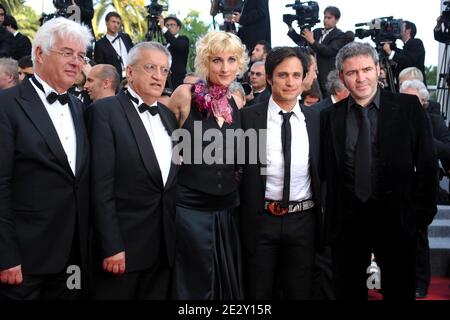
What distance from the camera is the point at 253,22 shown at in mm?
7898

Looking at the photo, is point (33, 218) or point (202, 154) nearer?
point (33, 218)

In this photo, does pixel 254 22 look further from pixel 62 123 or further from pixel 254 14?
pixel 62 123

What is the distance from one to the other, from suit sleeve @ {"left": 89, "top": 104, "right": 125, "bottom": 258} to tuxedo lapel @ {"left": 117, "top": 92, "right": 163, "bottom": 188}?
5.3 inches

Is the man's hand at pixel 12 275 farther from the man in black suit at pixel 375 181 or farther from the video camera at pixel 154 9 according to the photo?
the video camera at pixel 154 9

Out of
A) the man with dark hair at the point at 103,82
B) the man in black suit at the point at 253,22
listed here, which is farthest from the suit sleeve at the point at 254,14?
the man with dark hair at the point at 103,82

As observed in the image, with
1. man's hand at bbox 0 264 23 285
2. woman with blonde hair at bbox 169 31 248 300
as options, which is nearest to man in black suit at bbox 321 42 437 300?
woman with blonde hair at bbox 169 31 248 300

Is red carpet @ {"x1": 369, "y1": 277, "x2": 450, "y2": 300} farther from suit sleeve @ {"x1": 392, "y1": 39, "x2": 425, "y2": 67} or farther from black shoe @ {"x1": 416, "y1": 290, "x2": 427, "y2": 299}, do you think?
suit sleeve @ {"x1": 392, "y1": 39, "x2": 425, "y2": 67}

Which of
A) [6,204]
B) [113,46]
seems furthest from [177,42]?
[6,204]

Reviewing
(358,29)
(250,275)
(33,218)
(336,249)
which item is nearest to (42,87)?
(33,218)

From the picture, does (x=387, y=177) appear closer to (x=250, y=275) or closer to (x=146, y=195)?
(x=250, y=275)

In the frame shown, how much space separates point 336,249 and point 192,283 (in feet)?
Answer: 2.54

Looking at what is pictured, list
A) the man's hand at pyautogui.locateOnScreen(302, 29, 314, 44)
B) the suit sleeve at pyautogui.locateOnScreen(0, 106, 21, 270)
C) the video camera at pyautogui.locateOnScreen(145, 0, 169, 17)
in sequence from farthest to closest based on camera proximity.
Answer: the video camera at pyautogui.locateOnScreen(145, 0, 169, 17)
the man's hand at pyautogui.locateOnScreen(302, 29, 314, 44)
the suit sleeve at pyautogui.locateOnScreen(0, 106, 21, 270)

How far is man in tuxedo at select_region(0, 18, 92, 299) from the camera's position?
2523mm

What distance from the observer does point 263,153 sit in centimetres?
317
